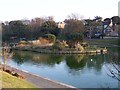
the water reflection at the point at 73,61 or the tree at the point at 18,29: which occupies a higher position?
the tree at the point at 18,29

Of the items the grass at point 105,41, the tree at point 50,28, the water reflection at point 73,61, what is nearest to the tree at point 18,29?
the tree at point 50,28

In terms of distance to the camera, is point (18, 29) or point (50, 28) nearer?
point (50, 28)

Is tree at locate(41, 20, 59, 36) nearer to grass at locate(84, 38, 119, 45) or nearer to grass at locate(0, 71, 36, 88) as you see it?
grass at locate(84, 38, 119, 45)

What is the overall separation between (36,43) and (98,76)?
24.9 meters

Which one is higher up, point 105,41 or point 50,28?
point 50,28

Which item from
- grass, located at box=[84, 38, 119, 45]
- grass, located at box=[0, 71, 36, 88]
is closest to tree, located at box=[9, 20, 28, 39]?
grass, located at box=[84, 38, 119, 45]

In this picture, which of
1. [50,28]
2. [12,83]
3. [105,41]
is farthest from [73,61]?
[50,28]

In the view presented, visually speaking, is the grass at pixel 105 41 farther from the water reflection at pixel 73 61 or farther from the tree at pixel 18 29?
the water reflection at pixel 73 61

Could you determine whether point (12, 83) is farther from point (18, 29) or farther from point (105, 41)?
point (18, 29)

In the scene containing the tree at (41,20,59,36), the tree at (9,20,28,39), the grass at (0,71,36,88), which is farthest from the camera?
the tree at (9,20,28,39)

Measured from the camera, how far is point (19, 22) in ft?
168

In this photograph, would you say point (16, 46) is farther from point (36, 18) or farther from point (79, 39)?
point (36, 18)

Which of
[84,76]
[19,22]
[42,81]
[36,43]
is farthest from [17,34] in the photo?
[42,81]

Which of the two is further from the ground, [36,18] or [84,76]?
[36,18]
